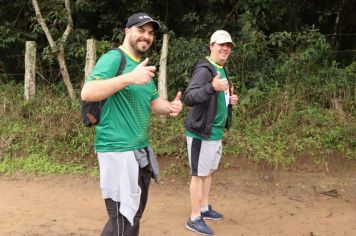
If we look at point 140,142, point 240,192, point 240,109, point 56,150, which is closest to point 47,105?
point 56,150

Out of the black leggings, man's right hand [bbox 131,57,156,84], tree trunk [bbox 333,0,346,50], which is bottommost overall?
the black leggings

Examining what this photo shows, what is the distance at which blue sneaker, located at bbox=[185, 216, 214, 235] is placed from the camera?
169 inches

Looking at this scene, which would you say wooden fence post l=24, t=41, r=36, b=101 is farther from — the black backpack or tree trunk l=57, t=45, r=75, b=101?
the black backpack

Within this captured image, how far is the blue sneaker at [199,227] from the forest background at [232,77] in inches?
77.4

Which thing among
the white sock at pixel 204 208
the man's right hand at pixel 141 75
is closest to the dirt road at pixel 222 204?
the white sock at pixel 204 208

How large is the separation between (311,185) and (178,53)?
11.8 ft

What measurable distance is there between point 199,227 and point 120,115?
1917 millimetres

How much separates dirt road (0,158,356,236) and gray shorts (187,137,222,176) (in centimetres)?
66

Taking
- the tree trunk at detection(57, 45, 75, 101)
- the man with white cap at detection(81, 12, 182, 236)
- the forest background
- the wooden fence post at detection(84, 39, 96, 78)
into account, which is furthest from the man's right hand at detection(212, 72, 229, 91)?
the tree trunk at detection(57, 45, 75, 101)

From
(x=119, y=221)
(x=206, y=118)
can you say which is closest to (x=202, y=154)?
(x=206, y=118)

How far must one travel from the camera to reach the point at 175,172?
20.2ft

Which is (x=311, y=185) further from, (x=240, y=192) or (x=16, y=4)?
(x=16, y=4)

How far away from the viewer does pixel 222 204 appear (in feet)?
17.3

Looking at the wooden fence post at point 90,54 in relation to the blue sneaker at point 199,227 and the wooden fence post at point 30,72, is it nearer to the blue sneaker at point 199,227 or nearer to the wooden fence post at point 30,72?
the wooden fence post at point 30,72
